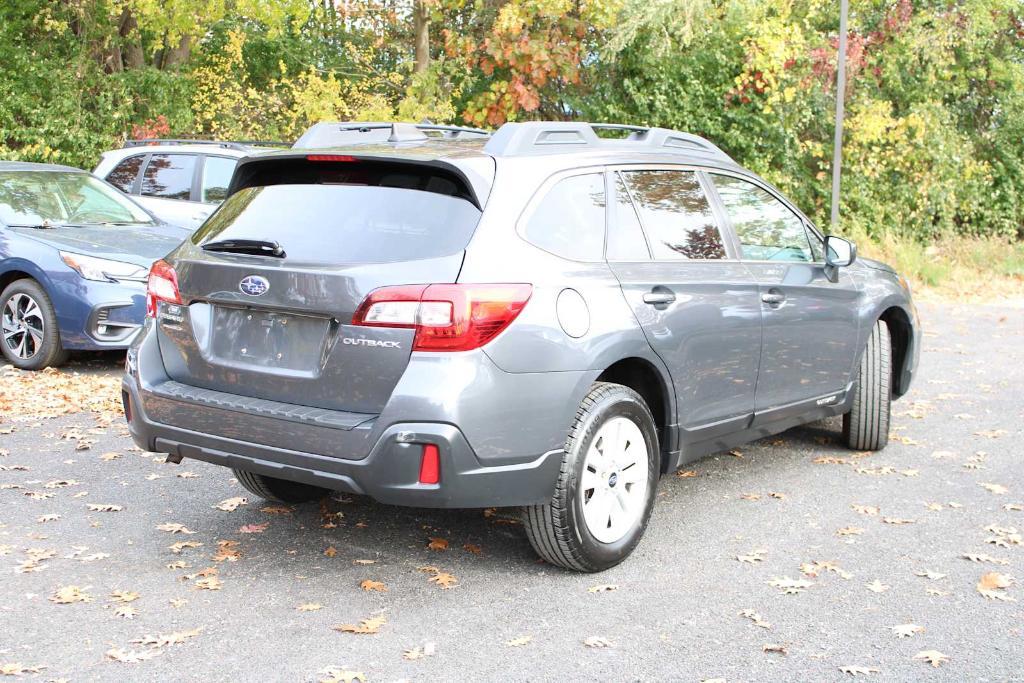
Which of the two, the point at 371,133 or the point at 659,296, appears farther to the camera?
the point at 371,133

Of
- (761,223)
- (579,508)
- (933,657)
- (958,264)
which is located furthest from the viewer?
(958,264)

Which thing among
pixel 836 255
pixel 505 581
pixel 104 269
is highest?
pixel 836 255

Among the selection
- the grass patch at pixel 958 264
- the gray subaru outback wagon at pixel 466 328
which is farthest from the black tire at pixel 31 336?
the grass patch at pixel 958 264

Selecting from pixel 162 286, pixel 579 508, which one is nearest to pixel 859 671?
pixel 579 508

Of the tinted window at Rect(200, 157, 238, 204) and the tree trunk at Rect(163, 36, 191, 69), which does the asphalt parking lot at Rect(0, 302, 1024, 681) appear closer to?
the tinted window at Rect(200, 157, 238, 204)

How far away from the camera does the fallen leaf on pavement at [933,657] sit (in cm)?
390

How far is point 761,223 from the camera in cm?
596

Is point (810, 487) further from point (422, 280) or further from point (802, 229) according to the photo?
point (422, 280)

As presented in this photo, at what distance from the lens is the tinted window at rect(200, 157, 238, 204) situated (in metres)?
11.8

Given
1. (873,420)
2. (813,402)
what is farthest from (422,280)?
(873,420)

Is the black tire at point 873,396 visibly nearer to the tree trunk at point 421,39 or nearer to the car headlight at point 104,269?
the car headlight at point 104,269

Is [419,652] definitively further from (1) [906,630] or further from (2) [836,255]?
(2) [836,255]

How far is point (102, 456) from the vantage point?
21.6ft

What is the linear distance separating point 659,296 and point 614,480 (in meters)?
0.82
